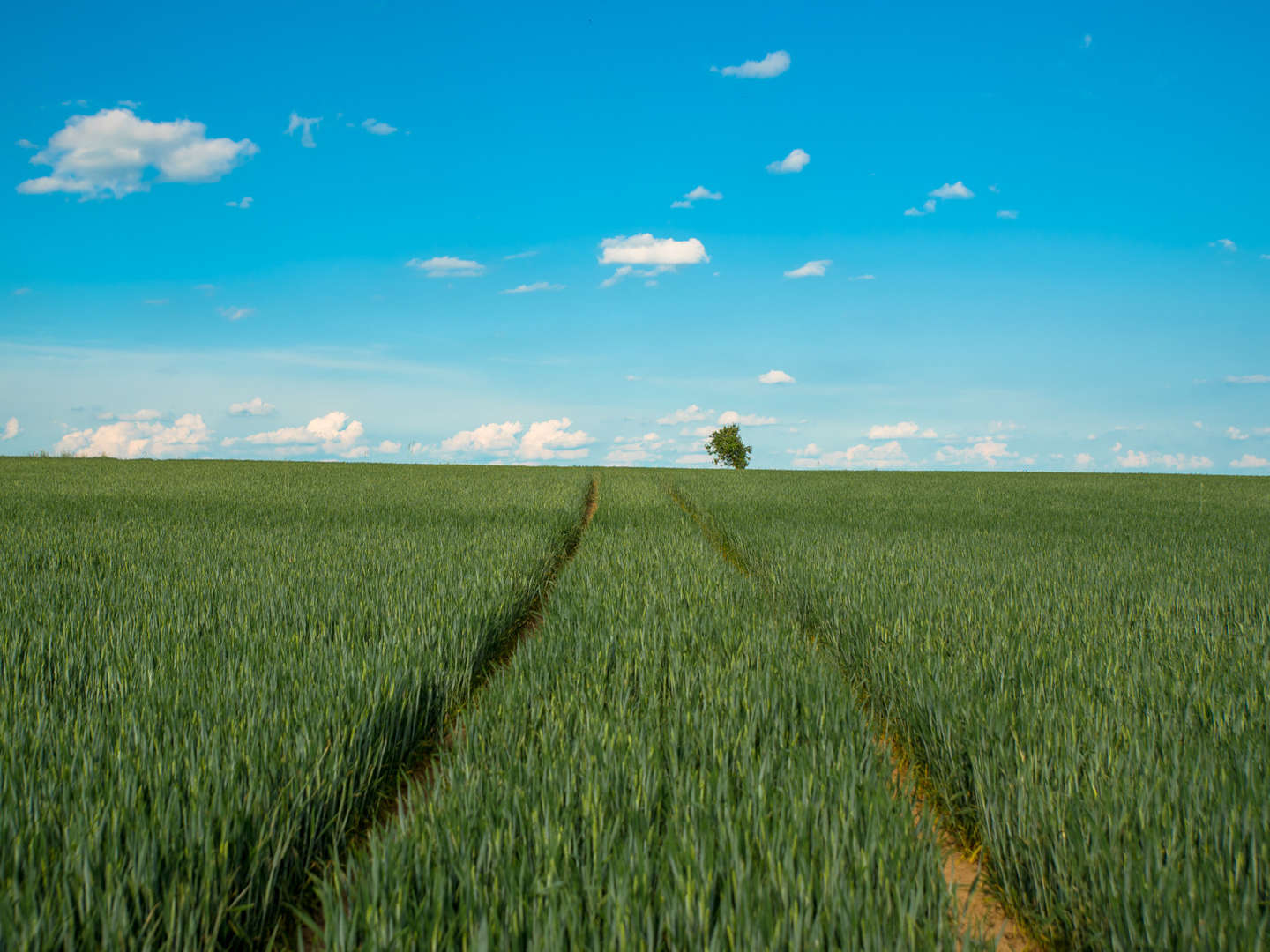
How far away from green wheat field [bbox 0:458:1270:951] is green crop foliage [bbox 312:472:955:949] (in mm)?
15

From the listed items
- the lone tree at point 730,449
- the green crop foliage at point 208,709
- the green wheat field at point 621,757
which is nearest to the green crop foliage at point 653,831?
the green wheat field at point 621,757

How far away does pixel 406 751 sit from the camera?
10.6 ft

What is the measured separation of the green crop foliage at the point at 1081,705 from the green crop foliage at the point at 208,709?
2370 mm

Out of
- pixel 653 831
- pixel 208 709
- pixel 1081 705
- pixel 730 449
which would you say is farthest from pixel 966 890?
pixel 730 449

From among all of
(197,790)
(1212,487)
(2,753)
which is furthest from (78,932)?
(1212,487)

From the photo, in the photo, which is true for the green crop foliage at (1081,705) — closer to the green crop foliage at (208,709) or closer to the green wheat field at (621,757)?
the green wheat field at (621,757)

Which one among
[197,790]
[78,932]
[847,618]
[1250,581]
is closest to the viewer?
[78,932]

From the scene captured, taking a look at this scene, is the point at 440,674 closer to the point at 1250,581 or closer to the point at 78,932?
the point at 78,932

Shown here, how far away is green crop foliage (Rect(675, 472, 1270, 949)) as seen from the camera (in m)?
1.94

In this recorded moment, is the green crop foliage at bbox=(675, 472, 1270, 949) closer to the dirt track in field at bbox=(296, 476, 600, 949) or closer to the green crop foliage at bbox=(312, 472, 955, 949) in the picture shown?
the green crop foliage at bbox=(312, 472, 955, 949)

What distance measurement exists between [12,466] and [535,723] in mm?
34091

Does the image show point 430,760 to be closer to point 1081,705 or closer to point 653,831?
point 653,831

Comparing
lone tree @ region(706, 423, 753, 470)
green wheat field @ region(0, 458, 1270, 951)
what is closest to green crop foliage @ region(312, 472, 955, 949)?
green wheat field @ region(0, 458, 1270, 951)

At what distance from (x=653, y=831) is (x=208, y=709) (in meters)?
2.06
